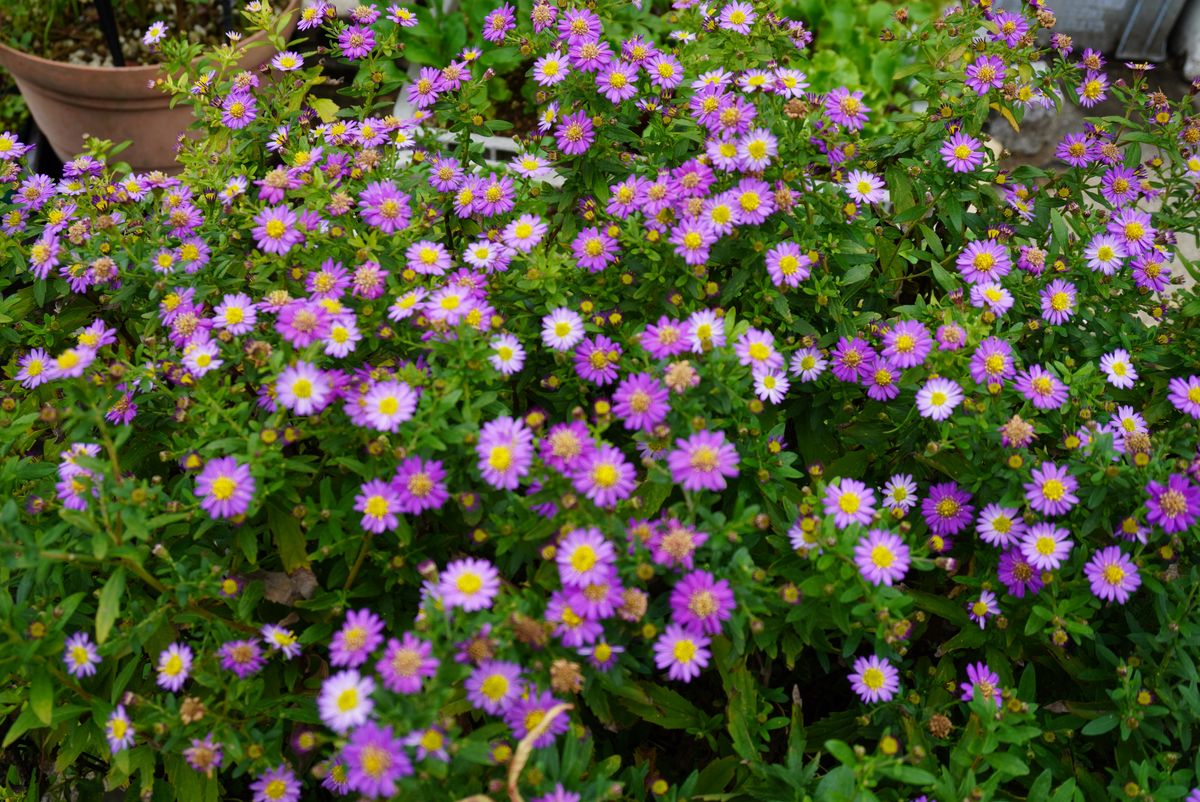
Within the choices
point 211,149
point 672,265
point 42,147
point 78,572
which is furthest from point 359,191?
point 42,147

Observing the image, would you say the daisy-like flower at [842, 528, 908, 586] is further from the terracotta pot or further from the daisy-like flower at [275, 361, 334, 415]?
the terracotta pot

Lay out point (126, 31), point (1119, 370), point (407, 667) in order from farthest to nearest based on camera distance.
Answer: point (126, 31) → point (1119, 370) → point (407, 667)

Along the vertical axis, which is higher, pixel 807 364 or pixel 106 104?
pixel 807 364

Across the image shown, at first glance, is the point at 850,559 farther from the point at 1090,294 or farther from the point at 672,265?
the point at 1090,294

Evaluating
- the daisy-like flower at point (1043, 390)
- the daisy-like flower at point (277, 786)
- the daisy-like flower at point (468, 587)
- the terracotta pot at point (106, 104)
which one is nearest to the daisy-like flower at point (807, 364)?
the daisy-like flower at point (1043, 390)

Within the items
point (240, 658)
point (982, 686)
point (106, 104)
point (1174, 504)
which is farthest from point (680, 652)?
point (106, 104)

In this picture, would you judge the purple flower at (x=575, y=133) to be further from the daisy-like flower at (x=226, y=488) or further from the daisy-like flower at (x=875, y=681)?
the daisy-like flower at (x=875, y=681)

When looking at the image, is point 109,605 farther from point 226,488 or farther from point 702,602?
point 702,602
